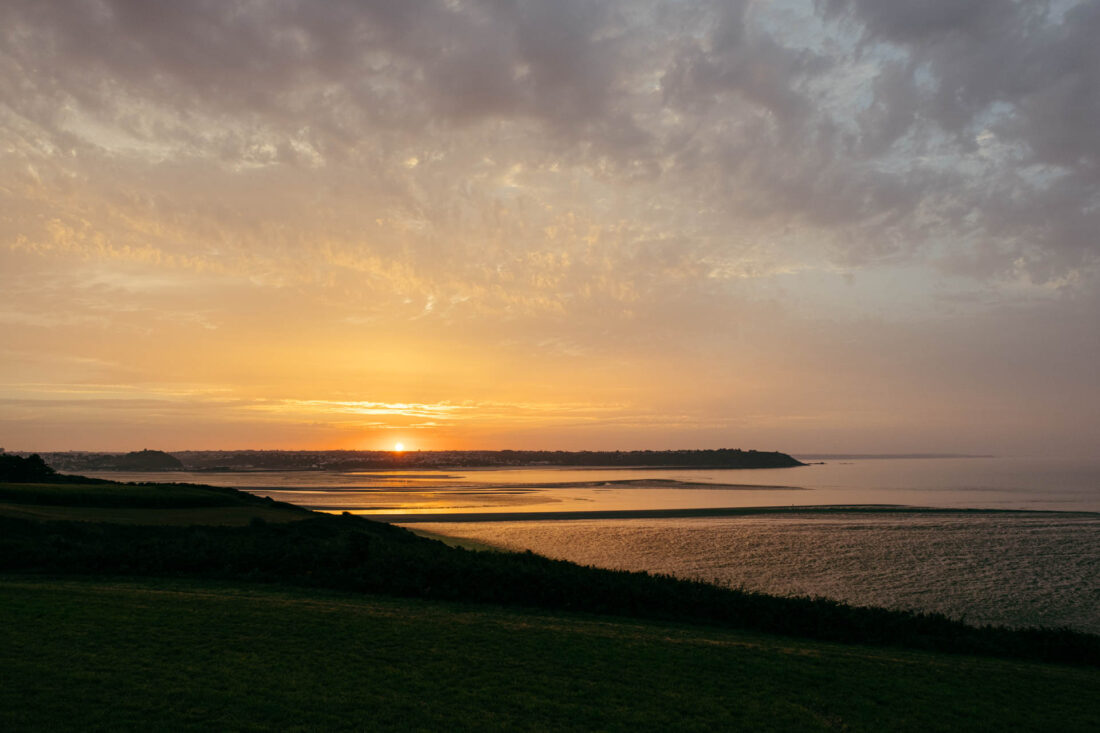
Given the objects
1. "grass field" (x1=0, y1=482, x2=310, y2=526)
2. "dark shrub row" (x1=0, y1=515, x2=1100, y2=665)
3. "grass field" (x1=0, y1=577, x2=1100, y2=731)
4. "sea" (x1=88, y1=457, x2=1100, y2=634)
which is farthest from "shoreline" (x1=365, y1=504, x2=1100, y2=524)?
"grass field" (x1=0, y1=577, x2=1100, y2=731)

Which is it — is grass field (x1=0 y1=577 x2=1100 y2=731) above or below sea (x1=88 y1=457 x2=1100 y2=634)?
above

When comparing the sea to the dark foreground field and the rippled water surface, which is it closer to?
the rippled water surface

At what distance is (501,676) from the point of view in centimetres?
1334

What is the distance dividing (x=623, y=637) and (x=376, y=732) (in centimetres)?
814

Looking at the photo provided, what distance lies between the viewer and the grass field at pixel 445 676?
10922 mm

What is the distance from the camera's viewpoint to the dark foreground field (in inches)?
444

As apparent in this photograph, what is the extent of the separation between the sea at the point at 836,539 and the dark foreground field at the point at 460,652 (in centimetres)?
914

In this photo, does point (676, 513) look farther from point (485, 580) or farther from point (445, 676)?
point (445, 676)

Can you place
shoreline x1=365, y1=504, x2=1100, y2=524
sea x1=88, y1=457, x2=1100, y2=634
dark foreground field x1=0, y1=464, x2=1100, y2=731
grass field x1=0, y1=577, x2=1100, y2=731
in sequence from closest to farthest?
grass field x1=0, y1=577, x2=1100, y2=731, dark foreground field x1=0, y1=464, x2=1100, y2=731, sea x1=88, y1=457, x2=1100, y2=634, shoreline x1=365, y1=504, x2=1100, y2=524

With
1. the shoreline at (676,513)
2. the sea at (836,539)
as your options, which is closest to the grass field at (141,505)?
the shoreline at (676,513)

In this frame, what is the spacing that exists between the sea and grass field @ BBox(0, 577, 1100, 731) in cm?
1259

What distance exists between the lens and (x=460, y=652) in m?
14.8

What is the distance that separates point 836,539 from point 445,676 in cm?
3855

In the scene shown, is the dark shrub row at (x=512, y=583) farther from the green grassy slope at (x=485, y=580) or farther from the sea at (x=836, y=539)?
the sea at (x=836, y=539)
